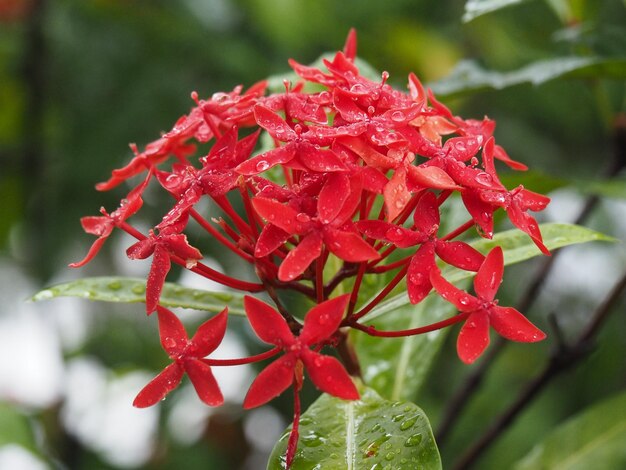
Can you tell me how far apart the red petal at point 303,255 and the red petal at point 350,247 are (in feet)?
0.04

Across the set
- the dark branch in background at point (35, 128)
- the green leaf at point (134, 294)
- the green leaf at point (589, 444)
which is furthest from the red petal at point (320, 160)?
the dark branch in background at point (35, 128)

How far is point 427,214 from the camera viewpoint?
0.93 meters

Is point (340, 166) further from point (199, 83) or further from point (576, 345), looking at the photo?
point (199, 83)

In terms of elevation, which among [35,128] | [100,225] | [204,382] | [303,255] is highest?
[35,128]

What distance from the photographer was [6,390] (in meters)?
2.85

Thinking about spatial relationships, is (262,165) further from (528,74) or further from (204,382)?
(528,74)

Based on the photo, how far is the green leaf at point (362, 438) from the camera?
874 millimetres

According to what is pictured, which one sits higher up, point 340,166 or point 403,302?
point 340,166

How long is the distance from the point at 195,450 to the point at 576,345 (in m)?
1.42

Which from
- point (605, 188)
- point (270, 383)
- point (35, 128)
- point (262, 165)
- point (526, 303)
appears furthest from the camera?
point (35, 128)

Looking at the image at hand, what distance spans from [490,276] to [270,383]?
0.88 ft

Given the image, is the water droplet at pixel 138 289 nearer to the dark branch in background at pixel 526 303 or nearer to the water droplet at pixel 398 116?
the water droplet at pixel 398 116

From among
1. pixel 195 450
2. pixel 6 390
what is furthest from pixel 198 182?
pixel 6 390

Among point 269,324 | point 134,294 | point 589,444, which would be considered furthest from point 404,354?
point 269,324
